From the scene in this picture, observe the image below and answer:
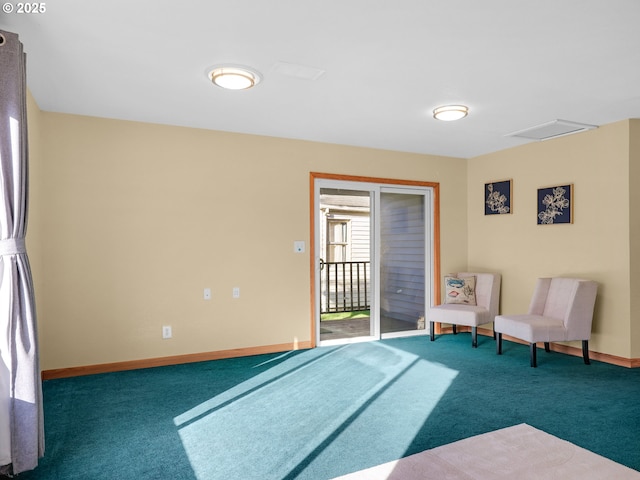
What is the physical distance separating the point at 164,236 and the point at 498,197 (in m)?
4.20

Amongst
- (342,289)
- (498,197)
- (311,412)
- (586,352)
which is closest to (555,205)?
(498,197)

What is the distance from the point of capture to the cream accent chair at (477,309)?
5.21m

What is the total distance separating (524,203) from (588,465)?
4351mm

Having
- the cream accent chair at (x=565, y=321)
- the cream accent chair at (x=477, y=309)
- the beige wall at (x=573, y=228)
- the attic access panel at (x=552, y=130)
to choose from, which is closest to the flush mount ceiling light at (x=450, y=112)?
the attic access panel at (x=552, y=130)

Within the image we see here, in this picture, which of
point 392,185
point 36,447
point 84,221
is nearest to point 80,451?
point 36,447

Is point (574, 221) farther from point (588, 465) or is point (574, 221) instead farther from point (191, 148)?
point (191, 148)

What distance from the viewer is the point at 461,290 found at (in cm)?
566

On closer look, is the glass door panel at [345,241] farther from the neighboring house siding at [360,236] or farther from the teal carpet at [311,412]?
the teal carpet at [311,412]

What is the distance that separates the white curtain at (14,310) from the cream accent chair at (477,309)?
431 cm

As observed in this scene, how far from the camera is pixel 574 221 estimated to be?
4.88 meters

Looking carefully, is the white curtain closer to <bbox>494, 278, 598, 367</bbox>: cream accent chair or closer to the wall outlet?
the wall outlet

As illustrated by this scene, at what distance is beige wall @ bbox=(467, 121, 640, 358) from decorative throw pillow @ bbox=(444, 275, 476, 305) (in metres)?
0.44

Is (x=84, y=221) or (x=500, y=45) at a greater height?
(x=500, y=45)

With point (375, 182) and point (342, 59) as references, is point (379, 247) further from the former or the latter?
point (342, 59)
